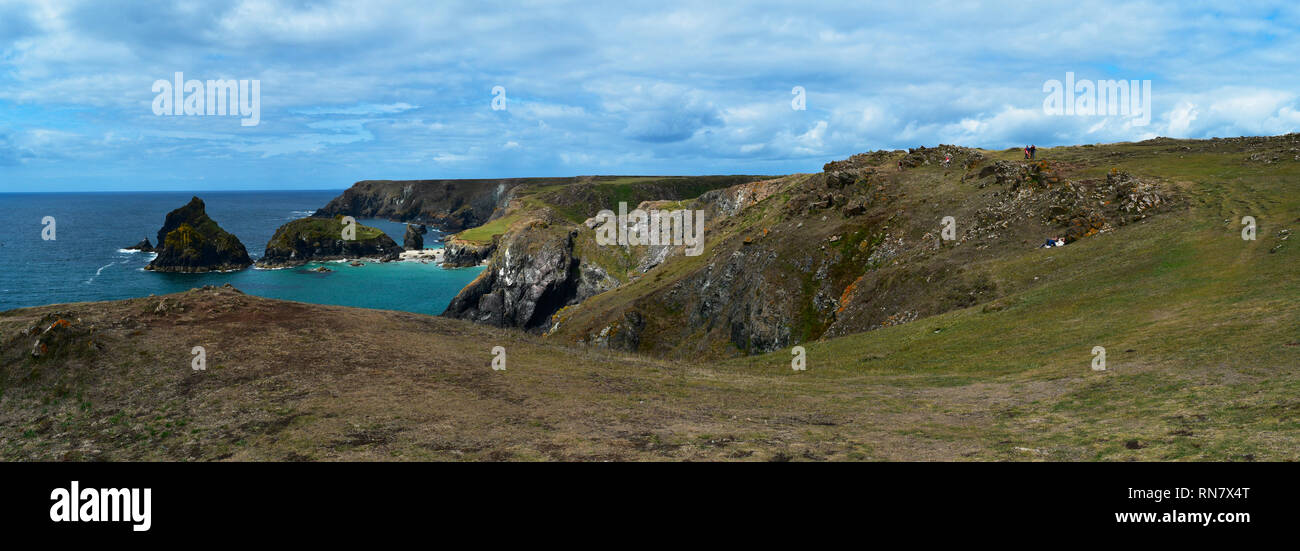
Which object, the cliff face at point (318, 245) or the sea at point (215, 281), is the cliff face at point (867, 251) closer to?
the sea at point (215, 281)

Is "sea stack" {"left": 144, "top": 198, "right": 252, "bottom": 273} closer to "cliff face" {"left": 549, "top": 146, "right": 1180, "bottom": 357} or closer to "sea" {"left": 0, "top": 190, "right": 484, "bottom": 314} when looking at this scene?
"sea" {"left": 0, "top": 190, "right": 484, "bottom": 314}

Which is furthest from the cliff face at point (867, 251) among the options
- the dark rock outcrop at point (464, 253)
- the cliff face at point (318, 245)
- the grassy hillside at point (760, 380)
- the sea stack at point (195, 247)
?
the cliff face at point (318, 245)

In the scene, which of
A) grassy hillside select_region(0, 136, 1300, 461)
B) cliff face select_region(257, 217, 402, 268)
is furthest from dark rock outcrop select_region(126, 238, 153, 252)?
grassy hillside select_region(0, 136, 1300, 461)
